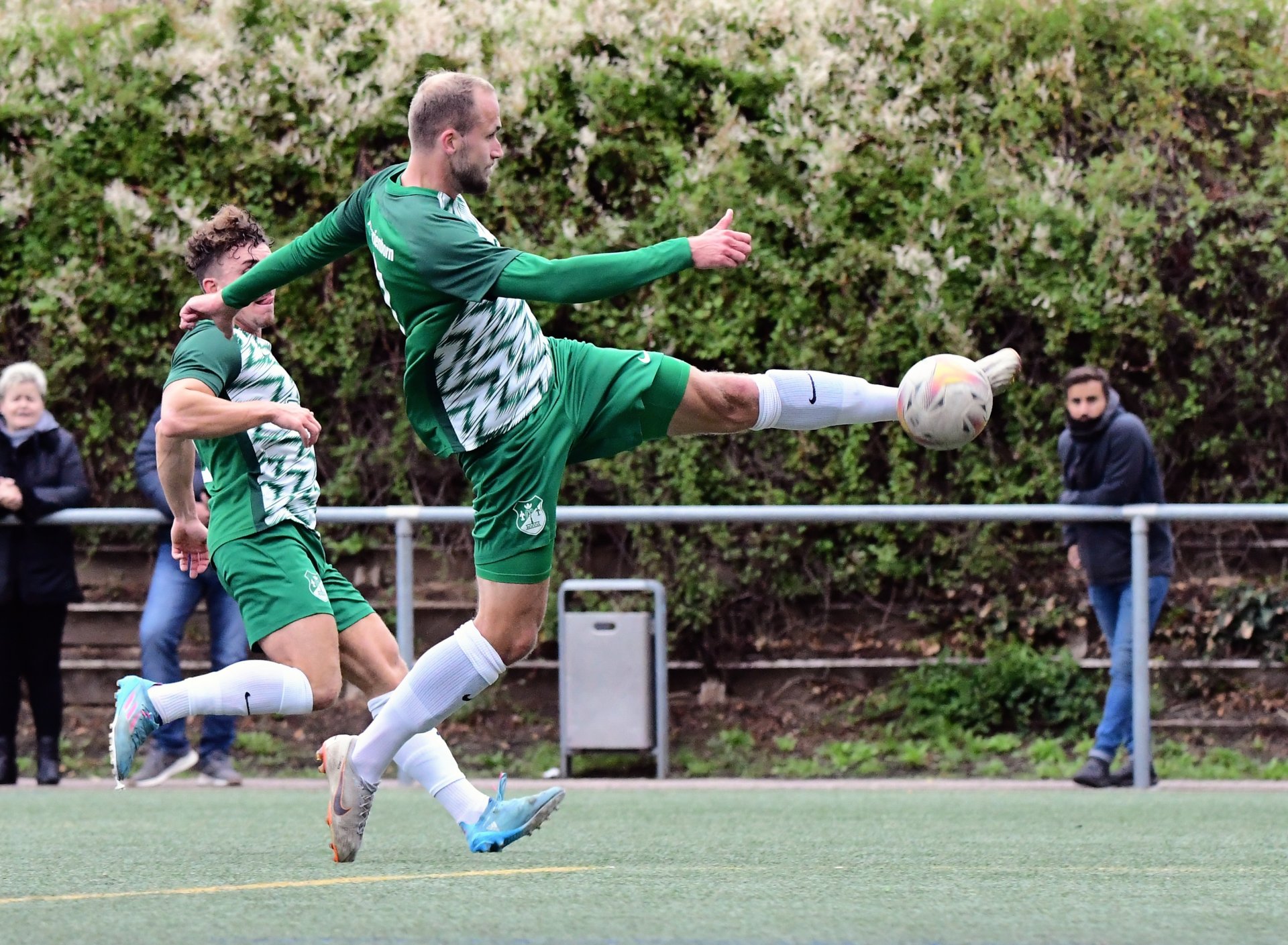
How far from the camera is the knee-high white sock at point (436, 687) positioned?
482 cm

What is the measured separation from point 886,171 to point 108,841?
5349mm

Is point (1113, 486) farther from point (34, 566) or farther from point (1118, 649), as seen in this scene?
point (34, 566)

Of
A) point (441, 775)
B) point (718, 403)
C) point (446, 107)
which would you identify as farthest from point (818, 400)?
point (441, 775)

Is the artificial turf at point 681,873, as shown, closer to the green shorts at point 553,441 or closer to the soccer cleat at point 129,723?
the soccer cleat at point 129,723

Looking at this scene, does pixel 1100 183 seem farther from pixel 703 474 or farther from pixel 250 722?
pixel 250 722

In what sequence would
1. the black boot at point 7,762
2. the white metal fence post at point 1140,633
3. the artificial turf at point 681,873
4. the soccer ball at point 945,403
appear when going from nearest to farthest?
1. the artificial turf at point 681,873
2. the soccer ball at point 945,403
3. the white metal fence post at point 1140,633
4. the black boot at point 7,762

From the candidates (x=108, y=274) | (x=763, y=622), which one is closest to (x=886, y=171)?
(x=763, y=622)

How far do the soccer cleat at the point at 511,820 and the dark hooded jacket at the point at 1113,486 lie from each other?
13.1 feet

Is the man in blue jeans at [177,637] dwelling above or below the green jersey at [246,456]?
below

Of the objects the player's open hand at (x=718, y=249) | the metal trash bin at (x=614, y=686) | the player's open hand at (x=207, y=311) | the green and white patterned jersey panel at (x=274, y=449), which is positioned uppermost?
the player's open hand at (x=718, y=249)

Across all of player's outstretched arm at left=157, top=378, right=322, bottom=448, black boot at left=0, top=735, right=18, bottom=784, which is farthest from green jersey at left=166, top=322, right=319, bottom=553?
black boot at left=0, top=735, right=18, bottom=784

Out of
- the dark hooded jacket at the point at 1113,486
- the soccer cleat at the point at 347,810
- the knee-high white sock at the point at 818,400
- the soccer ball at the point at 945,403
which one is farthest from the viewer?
the dark hooded jacket at the point at 1113,486

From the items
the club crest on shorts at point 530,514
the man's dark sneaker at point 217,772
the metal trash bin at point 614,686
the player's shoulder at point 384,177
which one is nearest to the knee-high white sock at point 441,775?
the club crest on shorts at point 530,514

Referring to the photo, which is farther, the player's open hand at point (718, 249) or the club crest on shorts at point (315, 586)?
the club crest on shorts at point (315, 586)
